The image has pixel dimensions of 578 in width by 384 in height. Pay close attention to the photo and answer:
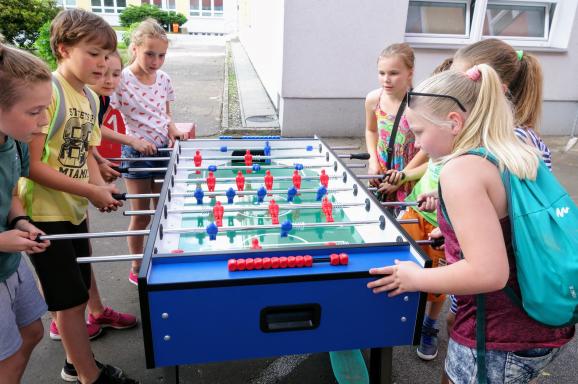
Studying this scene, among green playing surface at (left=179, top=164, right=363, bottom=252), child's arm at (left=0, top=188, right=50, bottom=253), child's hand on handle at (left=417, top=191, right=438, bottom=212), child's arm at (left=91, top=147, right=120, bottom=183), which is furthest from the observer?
child's arm at (left=91, top=147, right=120, bottom=183)

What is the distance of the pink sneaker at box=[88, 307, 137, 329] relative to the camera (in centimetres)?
278

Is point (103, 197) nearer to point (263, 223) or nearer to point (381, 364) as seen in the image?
point (263, 223)

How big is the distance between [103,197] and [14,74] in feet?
2.25

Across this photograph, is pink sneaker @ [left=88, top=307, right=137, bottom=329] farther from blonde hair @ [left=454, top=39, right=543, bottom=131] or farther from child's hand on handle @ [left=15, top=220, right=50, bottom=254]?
blonde hair @ [left=454, top=39, right=543, bottom=131]

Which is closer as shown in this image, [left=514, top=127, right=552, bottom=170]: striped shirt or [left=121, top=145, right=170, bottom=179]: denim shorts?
[left=514, top=127, right=552, bottom=170]: striped shirt

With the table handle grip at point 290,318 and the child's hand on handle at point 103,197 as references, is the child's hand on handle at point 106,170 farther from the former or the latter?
the table handle grip at point 290,318

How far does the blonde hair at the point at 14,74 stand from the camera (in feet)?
5.06

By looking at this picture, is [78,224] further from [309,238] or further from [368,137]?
[368,137]

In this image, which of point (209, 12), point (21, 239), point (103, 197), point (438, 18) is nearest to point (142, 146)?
point (103, 197)

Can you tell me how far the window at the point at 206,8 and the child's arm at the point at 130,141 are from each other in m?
37.6

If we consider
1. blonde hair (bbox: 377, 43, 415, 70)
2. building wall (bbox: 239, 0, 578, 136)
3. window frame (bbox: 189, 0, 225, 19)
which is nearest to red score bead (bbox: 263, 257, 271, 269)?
blonde hair (bbox: 377, 43, 415, 70)

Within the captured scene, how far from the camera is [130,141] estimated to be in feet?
9.46

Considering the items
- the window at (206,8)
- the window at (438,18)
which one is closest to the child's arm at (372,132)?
the window at (438,18)

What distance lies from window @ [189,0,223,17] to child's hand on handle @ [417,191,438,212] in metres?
38.7
